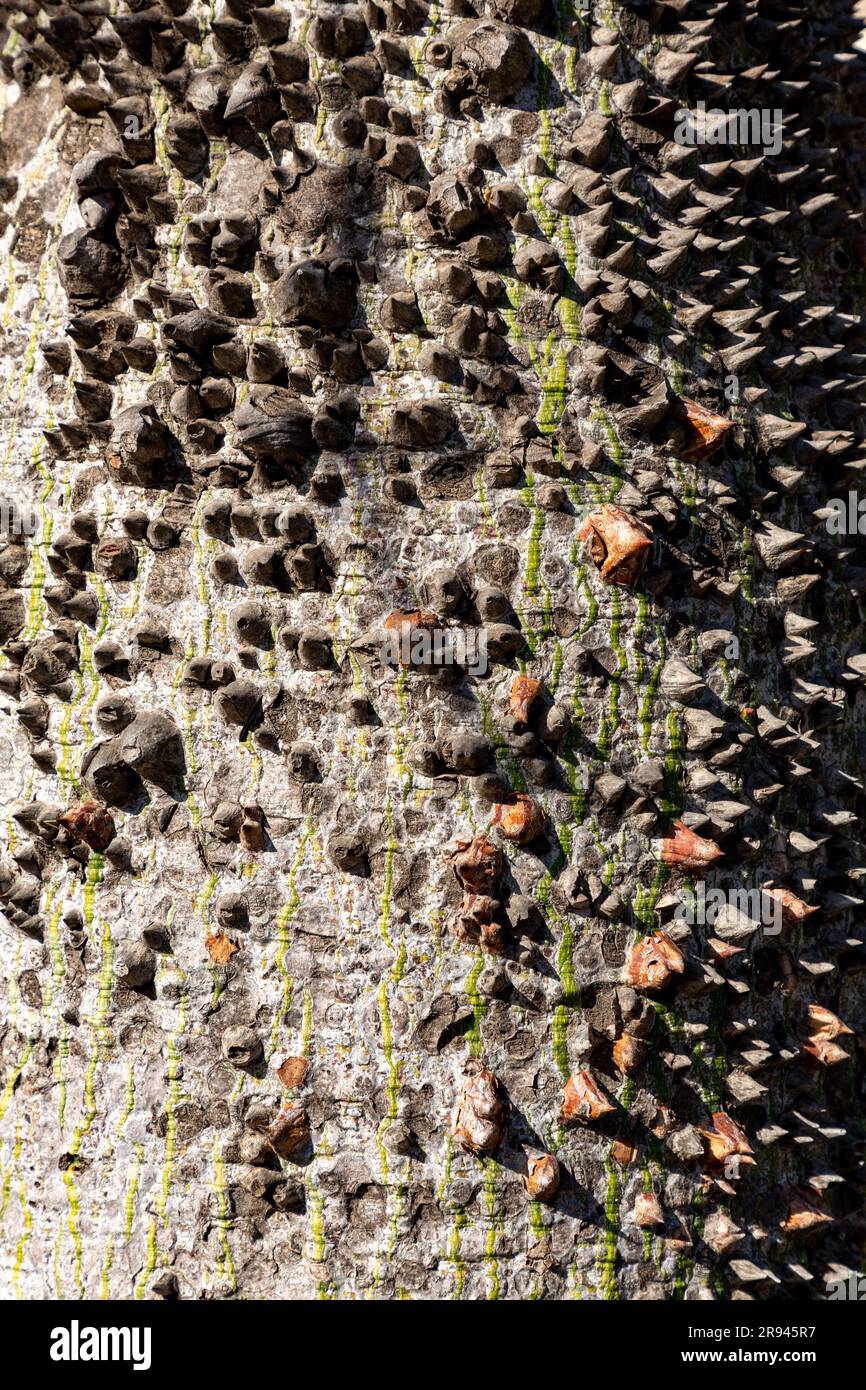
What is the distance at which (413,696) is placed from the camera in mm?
2195

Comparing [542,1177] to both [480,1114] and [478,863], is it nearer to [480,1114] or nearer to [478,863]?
[480,1114]

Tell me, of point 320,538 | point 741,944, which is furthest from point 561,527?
point 741,944

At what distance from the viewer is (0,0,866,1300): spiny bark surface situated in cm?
214

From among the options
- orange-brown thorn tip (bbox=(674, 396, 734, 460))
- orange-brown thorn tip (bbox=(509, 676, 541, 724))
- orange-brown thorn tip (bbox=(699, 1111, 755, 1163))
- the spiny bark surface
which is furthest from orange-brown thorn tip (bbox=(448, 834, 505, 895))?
orange-brown thorn tip (bbox=(674, 396, 734, 460))

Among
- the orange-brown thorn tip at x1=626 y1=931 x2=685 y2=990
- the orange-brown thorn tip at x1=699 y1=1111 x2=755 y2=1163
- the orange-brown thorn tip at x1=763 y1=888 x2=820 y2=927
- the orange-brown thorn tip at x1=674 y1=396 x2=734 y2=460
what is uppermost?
the orange-brown thorn tip at x1=674 y1=396 x2=734 y2=460

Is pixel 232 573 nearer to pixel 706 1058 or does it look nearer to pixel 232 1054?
pixel 232 1054

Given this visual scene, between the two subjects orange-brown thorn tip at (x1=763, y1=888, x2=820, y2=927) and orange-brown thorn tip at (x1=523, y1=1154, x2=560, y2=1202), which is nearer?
orange-brown thorn tip at (x1=523, y1=1154, x2=560, y2=1202)

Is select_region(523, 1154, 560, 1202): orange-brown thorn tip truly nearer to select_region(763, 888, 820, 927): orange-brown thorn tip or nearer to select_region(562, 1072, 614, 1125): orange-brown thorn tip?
select_region(562, 1072, 614, 1125): orange-brown thorn tip

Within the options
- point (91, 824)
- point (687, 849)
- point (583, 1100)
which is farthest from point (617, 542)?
point (91, 824)

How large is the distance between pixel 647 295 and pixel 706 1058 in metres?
1.63

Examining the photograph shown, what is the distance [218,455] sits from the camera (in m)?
2.28

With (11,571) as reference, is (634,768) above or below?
below

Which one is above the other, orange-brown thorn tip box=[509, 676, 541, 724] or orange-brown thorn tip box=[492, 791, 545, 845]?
orange-brown thorn tip box=[509, 676, 541, 724]

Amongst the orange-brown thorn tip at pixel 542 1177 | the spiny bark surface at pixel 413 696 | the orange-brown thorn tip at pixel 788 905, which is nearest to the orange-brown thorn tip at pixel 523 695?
the spiny bark surface at pixel 413 696
